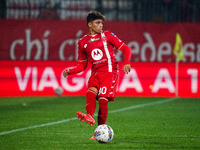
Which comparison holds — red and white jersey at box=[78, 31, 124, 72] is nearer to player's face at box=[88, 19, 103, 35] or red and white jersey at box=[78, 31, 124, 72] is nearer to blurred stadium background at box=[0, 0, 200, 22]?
player's face at box=[88, 19, 103, 35]

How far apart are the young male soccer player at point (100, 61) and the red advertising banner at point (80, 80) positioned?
856 cm

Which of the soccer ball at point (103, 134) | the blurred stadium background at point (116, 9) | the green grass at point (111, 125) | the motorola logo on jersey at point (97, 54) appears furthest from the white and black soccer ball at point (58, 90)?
the soccer ball at point (103, 134)

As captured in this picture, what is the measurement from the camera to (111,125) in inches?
362

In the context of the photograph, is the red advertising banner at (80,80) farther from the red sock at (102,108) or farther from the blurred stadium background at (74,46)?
the red sock at (102,108)

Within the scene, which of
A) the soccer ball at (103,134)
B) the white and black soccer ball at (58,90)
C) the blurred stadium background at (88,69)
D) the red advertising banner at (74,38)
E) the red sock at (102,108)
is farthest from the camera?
the red advertising banner at (74,38)

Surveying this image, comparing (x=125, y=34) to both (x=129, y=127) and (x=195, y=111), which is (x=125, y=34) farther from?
(x=129, y=127)

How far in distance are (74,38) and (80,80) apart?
1592 mm

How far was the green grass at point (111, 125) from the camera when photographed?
700 cm

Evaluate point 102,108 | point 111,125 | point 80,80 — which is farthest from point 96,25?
point 80,80

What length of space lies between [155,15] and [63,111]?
7.89 m

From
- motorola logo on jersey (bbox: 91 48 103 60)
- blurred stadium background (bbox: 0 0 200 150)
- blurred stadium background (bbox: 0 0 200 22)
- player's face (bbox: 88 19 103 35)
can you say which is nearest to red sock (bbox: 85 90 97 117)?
motorola logo on jersey (bbox: 91 48 103 60)

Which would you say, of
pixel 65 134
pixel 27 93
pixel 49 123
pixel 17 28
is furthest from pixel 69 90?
pixel 65 134

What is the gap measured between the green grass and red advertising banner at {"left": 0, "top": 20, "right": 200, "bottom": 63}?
8.49 feet

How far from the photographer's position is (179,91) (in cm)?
1661
